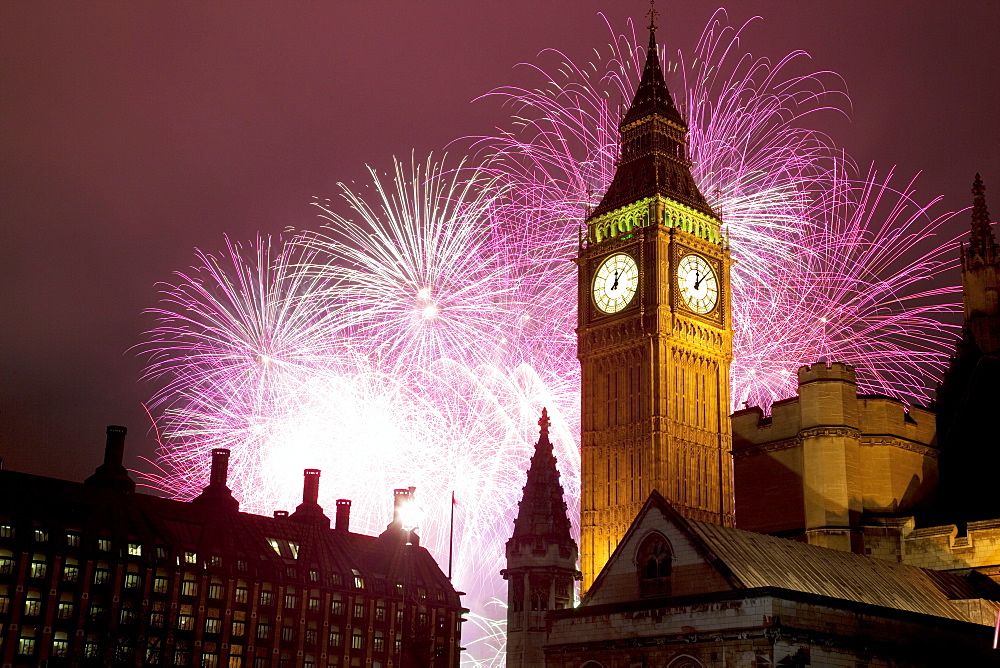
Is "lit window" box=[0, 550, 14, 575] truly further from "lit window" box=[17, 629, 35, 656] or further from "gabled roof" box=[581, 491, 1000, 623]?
"gabled roof" box=[581, 491, 1000, 623]

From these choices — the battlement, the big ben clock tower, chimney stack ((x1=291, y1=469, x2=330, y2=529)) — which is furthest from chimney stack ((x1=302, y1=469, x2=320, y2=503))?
the battlement

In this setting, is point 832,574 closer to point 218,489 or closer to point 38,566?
point 38,566

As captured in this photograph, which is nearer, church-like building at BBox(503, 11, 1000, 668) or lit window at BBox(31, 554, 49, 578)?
church-like building at BBox(503, 11, 1000, 668)

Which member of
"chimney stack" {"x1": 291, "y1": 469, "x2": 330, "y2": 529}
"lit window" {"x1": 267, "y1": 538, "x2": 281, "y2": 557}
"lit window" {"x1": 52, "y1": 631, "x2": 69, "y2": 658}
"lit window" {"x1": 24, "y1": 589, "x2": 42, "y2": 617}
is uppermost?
"chimney stack" {"x1": 291, "y1": 469, "x2": 330, "y2": 529}

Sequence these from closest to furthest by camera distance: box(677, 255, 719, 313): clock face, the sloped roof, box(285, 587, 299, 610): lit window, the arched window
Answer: the sloped roof, the arched window, box(677, 255, 719, 313): clock face, box(285, 587, 299, 610): lit window

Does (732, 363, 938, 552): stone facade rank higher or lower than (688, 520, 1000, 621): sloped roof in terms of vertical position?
higher
